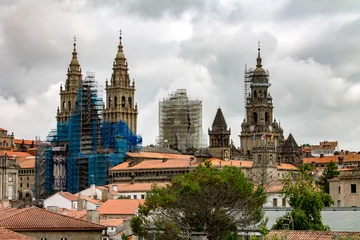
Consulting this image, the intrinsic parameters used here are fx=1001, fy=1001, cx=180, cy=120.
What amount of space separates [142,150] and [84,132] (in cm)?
1247

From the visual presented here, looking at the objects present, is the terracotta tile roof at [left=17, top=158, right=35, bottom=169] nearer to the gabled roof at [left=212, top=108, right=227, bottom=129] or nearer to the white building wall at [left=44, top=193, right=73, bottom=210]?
the gabled roof at [left=212, top=108, right=227, bottom=129]

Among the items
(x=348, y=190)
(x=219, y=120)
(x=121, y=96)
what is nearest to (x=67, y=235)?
(x=348, y=190)

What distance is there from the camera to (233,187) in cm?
6456

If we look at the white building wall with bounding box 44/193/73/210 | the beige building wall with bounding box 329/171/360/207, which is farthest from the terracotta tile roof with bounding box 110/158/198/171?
the beige building wall with bounding box 329/171/360/207

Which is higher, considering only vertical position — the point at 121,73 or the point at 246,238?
the point at 121,73

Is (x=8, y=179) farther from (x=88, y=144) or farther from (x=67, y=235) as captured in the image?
(x=67, y=235)

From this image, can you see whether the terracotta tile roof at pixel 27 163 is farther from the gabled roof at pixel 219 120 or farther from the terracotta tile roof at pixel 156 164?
the gabled roof at pixel 219 120

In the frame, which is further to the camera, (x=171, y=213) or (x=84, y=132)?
(x=84, y=132)

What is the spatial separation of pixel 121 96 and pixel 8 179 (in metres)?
49.2

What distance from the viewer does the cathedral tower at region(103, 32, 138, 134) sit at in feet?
573

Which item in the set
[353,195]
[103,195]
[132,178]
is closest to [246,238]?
[353,195]

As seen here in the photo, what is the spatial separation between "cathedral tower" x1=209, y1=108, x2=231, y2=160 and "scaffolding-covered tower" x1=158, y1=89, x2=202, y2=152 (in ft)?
A: 47.2

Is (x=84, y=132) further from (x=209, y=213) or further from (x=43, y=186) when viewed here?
(x=209, y=213)

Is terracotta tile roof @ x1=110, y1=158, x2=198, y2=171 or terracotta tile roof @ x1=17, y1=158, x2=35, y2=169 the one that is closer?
terracotta tile roof @ x1=110, y1=158, x2=198, y2=171
